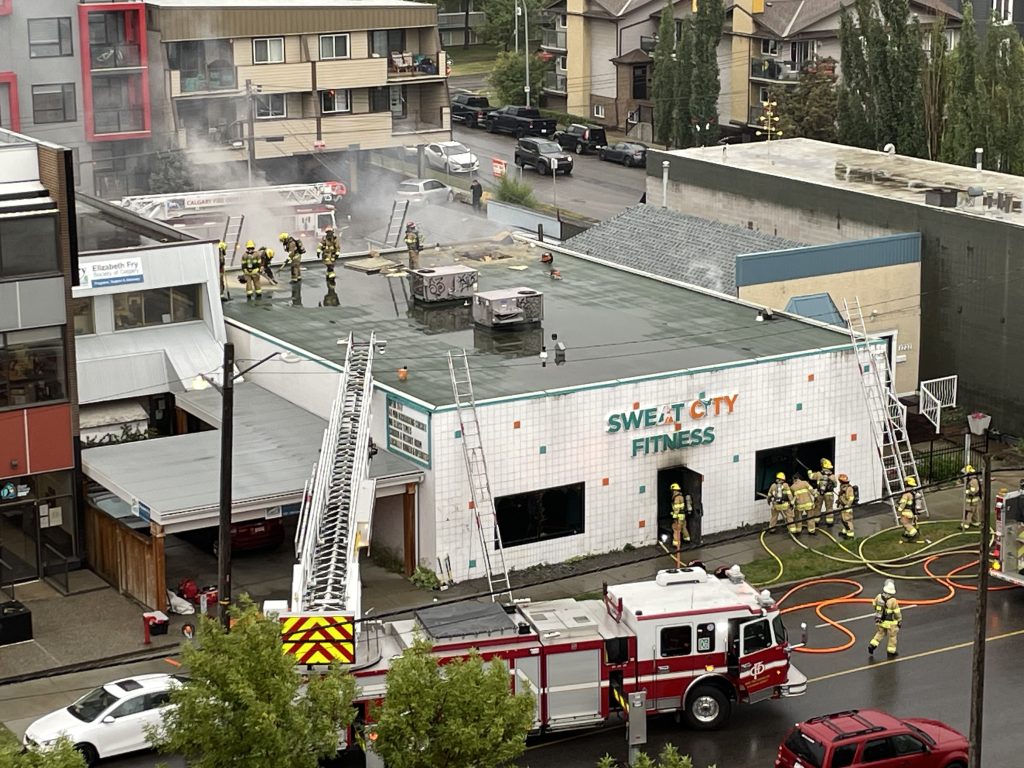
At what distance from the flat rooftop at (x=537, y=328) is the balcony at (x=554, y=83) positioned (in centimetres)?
4906

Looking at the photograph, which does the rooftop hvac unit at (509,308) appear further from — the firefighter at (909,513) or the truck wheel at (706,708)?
the truck wheel at (706,708)

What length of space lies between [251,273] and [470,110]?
49595 mm

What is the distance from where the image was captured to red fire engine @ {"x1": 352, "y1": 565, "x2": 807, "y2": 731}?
86.0 feet

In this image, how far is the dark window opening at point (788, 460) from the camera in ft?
122

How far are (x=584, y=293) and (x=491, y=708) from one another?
2296 cm

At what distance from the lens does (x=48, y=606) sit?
3303 centimetres

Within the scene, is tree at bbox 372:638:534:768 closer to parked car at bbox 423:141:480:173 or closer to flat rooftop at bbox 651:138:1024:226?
flat rooftop at bbox 651:138:1024:226

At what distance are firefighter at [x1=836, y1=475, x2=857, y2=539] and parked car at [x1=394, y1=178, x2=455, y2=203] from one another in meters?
36.4

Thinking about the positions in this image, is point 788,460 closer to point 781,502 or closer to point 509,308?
point 781,502

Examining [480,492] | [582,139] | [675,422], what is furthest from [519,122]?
[480,492]

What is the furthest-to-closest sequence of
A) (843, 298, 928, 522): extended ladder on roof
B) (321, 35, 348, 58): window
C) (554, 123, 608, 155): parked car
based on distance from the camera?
(554, 123, 608, 155): parked car < (321, 35, 348, 58): window < (843, 298, 928, 522): extended ladder on roof

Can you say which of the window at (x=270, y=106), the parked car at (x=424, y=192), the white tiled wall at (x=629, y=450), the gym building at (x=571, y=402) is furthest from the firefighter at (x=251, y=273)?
the window at (x=270, y=106)

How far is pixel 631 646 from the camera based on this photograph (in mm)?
26703

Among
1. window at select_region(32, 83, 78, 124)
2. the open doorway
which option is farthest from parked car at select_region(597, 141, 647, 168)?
the open doorway
